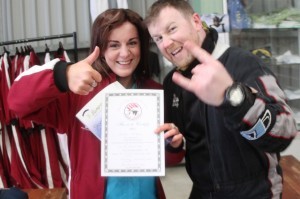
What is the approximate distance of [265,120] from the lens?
784 mm

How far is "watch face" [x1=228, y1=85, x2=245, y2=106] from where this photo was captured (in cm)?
76

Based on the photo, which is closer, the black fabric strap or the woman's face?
the black fabric strap

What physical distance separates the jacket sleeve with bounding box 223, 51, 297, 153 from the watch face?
15mm

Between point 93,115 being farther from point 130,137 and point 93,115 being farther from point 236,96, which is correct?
point 236,96

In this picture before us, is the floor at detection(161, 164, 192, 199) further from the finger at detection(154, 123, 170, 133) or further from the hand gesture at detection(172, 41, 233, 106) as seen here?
the hand gesture at detection(172, 41, 233, 106)

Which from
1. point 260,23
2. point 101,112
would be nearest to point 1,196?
point 101,112

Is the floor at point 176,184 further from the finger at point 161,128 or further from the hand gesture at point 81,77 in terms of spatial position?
the hand gesture at point 81,77

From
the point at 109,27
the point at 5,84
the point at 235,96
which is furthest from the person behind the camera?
the point at 5,84

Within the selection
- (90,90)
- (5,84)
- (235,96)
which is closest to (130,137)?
(90,90)

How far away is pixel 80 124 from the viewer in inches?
47.0

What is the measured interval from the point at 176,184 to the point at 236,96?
1.85m

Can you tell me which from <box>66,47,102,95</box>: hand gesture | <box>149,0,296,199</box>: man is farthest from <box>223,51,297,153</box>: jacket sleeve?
<box>66,47,102,95</box>: hand gesture

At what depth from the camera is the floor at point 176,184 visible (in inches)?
94.1

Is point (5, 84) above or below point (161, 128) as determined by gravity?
above
